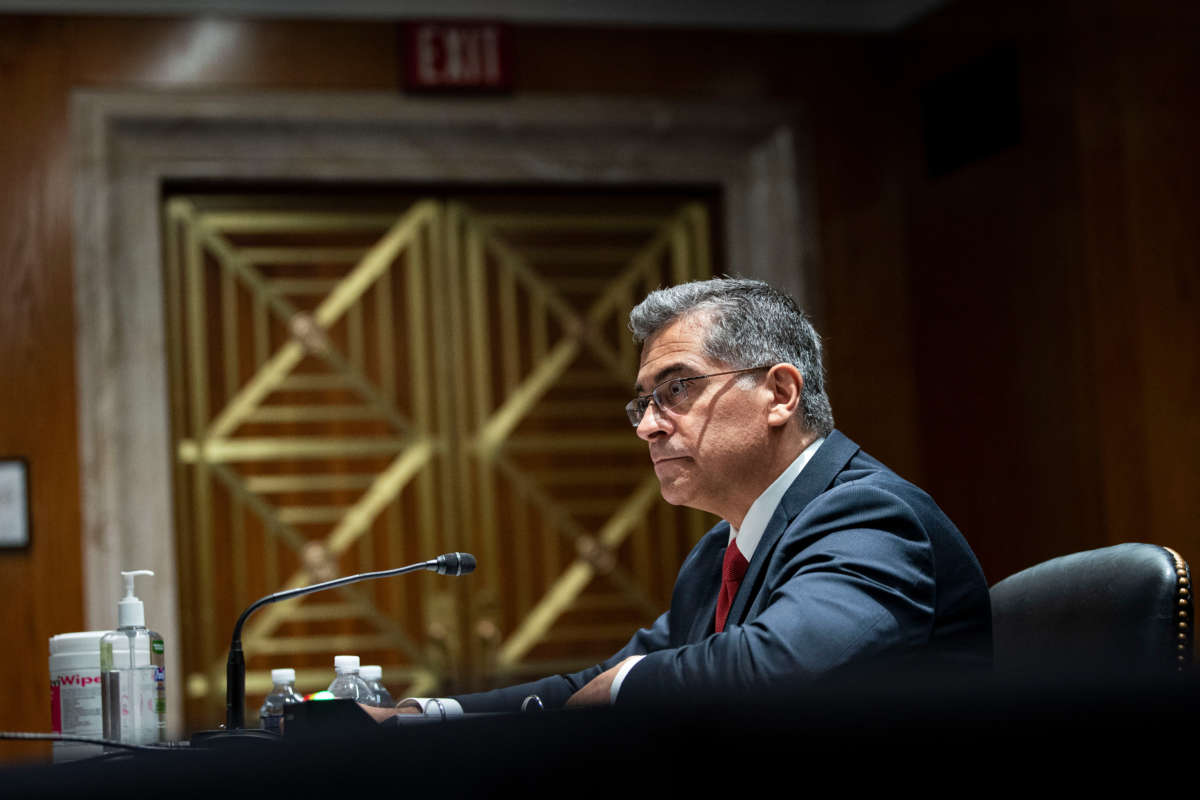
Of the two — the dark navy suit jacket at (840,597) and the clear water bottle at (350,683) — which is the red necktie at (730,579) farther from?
the clear water bottle at (350,683)

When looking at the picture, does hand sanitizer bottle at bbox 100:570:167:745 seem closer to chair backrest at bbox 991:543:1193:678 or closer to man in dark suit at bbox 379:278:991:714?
man in dark suit at bbox 379:278:991:714

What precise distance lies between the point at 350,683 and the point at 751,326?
2.46ft

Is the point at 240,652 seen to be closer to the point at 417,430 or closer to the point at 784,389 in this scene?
the point at 784,389

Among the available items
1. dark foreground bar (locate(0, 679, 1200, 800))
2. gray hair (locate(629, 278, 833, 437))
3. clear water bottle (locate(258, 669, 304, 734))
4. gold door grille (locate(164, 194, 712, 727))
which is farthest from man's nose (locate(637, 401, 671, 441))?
gold door grille (locate(164, 194, 712, 727))

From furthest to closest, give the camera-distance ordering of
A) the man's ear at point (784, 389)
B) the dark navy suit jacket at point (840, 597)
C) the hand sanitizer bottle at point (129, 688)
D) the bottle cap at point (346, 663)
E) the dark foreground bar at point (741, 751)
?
the man's ear at point (784, 389), the bottle cap at point (346, 663), the hand sanitizer bottle at point (129, 688), the dark navy suit jacket at point (840, 597), the dark foreground bar at point (741, 751)

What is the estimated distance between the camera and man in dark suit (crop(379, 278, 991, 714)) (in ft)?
5.30

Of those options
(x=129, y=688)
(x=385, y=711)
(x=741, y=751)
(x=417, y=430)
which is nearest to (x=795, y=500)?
(x=385, y=711)

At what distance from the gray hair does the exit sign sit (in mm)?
2838

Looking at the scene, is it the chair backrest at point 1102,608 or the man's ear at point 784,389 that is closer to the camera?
the chair backrest at point 1102,608

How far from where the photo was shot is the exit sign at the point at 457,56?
4.78 m

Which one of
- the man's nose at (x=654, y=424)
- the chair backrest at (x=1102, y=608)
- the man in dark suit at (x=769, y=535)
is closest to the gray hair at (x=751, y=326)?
the man in dark suit at (x=769, y=535)

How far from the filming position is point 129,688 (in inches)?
69.2

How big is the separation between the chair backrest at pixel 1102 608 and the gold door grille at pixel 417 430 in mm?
2981

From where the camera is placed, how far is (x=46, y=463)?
14.4 ft
